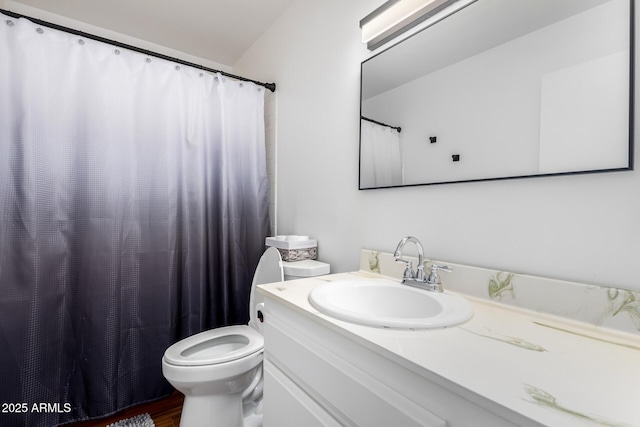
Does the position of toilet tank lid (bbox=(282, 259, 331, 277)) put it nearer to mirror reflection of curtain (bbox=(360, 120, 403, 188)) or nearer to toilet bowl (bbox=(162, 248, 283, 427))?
toilet bowl (bbox=(162, 248, 283, 427))

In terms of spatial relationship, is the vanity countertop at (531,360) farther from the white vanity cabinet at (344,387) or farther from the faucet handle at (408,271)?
the faucet handle at (408,271)

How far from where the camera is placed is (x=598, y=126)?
2.33ft

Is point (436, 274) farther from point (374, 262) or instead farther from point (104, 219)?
point (104, 219)

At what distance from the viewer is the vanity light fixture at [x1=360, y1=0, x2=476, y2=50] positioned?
104 cm

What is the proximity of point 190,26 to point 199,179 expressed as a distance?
124 centimetres

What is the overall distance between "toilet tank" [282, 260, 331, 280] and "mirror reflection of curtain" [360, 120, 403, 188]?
469 mm

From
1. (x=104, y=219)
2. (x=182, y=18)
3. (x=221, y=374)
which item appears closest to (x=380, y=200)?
(x=221, y=374)

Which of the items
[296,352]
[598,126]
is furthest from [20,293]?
[598,126]

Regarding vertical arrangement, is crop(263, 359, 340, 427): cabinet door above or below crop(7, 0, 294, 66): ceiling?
below

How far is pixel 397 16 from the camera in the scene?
114 cm

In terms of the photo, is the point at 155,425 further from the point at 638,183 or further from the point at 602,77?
the point at 602,77

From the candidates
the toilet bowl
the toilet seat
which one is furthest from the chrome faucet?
the toilet seat

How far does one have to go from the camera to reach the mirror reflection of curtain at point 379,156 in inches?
47.6

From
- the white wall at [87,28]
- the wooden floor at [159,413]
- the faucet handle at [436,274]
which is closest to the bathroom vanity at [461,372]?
the faucet handle at [436,274]
